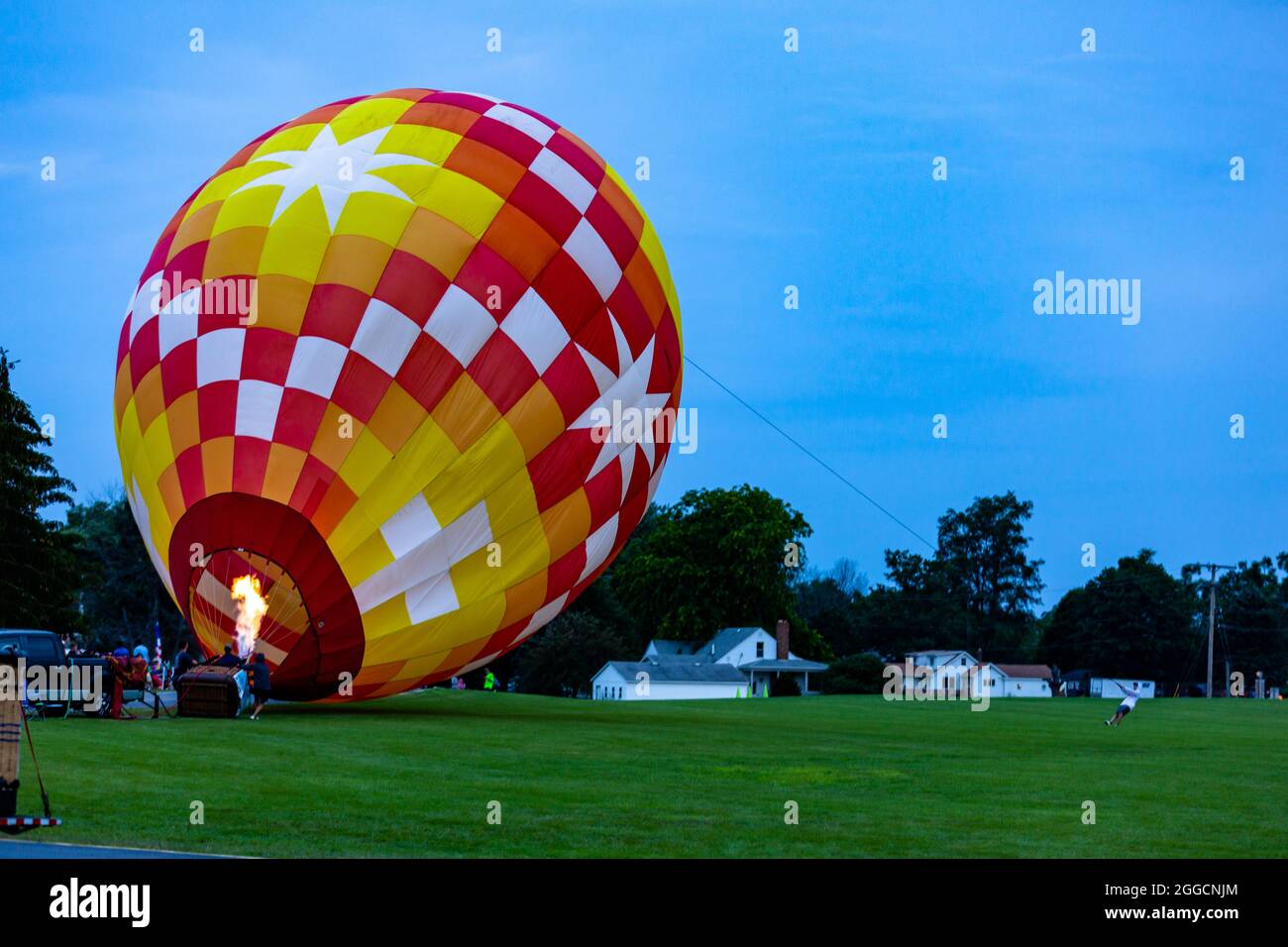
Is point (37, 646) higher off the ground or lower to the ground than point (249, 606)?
lower

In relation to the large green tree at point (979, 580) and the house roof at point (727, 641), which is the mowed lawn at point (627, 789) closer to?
the house roof at point (727, 641)

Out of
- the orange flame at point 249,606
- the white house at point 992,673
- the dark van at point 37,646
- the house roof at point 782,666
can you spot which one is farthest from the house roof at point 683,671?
the orange flame at point 249,606

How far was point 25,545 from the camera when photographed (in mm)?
56031

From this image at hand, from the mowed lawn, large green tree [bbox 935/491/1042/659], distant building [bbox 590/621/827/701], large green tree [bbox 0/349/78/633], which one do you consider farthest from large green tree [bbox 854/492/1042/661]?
the mowed lawn

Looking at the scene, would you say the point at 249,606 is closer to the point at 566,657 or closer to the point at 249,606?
the point at 249,606

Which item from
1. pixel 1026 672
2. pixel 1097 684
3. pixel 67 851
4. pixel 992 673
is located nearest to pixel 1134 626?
pixel 1097 684

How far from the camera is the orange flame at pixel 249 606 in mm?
24625

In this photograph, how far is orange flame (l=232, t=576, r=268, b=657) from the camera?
24.6 m

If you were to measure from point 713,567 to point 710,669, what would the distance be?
28.7ft

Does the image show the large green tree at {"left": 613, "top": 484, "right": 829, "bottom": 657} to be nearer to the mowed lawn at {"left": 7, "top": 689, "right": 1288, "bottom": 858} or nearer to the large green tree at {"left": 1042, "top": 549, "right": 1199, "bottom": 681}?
the large green tree at {"left": 1042, "top": 549, "right": 1199, "bottom": 681}

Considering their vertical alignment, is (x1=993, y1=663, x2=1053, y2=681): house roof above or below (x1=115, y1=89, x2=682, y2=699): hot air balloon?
below

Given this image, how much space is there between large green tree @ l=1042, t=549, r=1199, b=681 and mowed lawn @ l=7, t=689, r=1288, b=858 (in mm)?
94078

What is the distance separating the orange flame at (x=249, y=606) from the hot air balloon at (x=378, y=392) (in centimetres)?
7

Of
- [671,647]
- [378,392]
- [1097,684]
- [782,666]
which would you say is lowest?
[1097,684]
